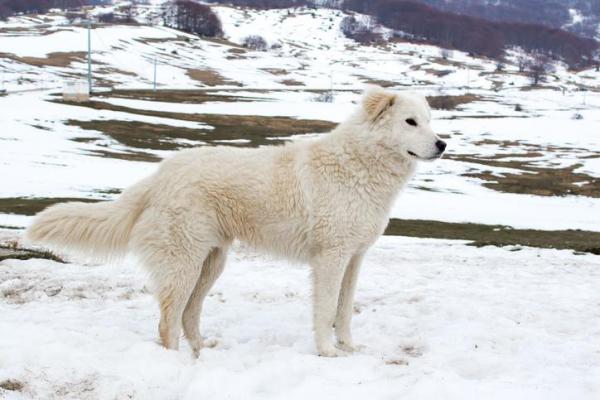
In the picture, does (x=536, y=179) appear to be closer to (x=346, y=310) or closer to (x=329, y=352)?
(x=346, y=310)

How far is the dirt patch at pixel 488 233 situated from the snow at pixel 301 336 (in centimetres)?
716

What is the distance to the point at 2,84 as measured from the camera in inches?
3324

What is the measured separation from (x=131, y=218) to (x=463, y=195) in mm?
30279

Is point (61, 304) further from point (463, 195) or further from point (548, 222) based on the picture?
point (463, 195)

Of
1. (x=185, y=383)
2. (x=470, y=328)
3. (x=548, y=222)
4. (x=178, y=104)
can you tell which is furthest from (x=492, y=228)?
(x=178, y=104)

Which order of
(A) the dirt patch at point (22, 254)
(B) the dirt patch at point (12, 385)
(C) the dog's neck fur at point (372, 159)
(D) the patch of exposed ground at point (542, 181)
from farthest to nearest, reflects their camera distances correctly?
(D) the patch of exposed ground at point (542, 181), (A) the dirt patch at point (22, 254), (C) the dog's neck fur at point (372, 159), (B) the dirt patch at point (12, 385)

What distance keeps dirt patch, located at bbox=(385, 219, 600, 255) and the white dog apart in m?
13.5

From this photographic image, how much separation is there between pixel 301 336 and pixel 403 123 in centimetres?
307

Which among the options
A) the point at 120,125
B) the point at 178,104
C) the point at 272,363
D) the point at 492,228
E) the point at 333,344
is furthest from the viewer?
the point at 178,104

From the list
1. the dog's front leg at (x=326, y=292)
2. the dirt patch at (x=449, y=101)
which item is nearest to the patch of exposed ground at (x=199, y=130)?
the dirt patch at (x=449, y=101)

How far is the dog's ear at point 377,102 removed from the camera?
7371mm

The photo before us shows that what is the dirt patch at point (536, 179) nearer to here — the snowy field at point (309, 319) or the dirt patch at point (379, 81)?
the snowy field at point (309, 319)

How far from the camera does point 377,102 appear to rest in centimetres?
743

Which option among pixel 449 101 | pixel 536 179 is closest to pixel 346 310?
pixel 536 179
